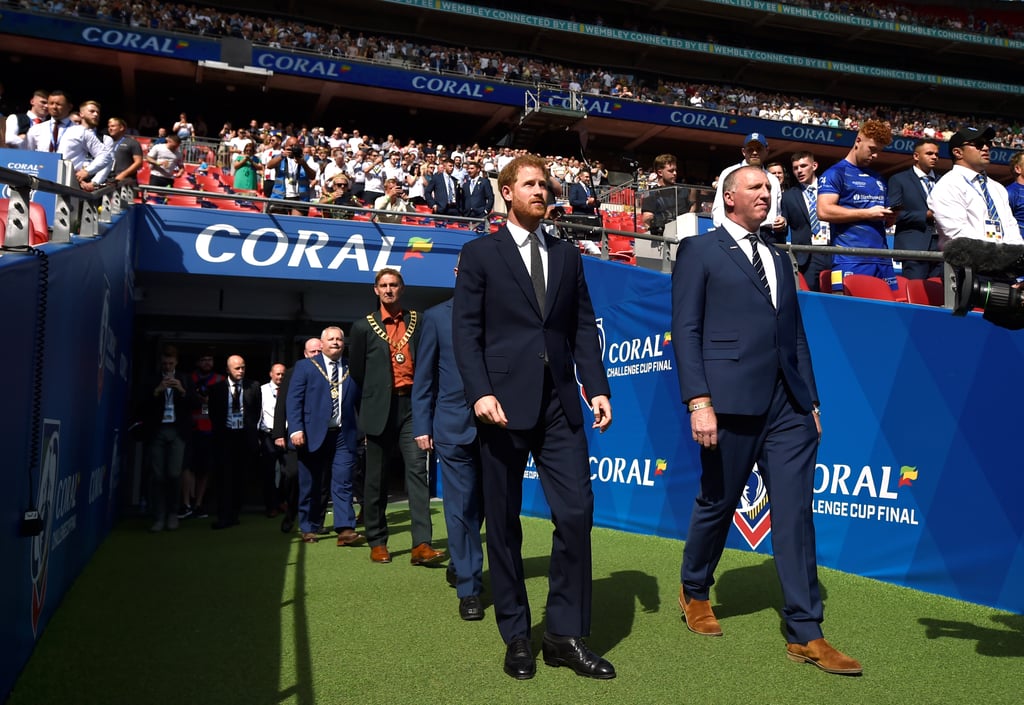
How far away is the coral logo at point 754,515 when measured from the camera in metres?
5.88

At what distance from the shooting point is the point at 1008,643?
11.7ft

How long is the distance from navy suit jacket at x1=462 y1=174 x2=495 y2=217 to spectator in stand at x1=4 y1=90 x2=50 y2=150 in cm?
668

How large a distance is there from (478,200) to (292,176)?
3100 mm

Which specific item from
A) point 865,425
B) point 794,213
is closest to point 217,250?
point 794,213

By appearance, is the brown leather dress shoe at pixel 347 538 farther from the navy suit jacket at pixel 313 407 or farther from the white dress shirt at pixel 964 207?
the white dress shirt at pixel 964 207

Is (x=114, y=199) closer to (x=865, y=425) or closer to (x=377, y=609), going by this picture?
(x=377, y=609)

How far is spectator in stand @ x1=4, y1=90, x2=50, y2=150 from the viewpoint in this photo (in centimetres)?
899

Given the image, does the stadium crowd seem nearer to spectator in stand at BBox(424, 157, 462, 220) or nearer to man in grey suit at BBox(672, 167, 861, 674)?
spectator in stand at BBox(424, 157, 462, 220)

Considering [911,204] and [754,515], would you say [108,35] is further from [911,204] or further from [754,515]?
[754,515]

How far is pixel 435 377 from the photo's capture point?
522 cm

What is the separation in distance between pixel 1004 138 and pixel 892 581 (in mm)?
34747

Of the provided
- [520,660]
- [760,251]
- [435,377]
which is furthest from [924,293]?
[520,660]

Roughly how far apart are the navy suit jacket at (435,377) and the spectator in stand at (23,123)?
6.33 m

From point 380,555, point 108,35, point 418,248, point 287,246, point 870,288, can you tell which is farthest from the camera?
point 108,35
